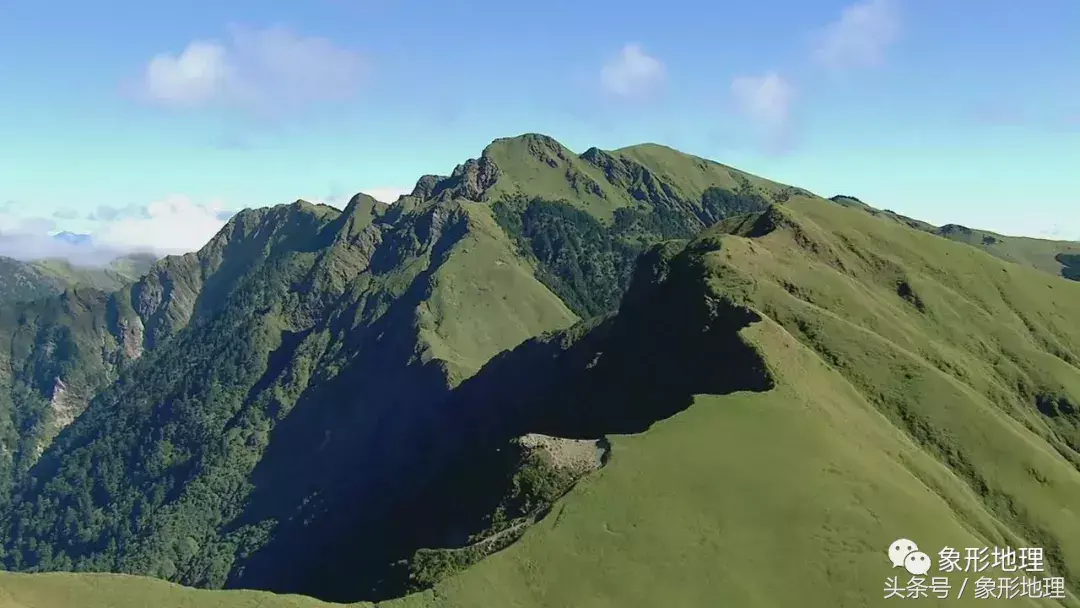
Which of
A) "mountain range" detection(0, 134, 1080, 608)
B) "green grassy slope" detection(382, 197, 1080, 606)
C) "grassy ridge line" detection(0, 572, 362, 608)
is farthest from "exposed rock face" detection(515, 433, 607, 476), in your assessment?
"grassy ridge line" detection(0, 572, 362, 608)

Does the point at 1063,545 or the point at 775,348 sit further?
the point at 775,348

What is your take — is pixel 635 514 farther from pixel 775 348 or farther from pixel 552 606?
pixel 775 348

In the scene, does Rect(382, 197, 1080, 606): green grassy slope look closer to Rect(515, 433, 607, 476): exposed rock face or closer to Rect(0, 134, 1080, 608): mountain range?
Rect(0, 134, 1080, 608): mountain range

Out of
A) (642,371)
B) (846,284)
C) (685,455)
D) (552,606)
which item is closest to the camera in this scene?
(552,606)

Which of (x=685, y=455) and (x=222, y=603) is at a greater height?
(x=685, y=455)

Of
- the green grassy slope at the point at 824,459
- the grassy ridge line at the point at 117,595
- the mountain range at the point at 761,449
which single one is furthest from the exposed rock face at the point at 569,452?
the grassy ridge line at the point at 117,595

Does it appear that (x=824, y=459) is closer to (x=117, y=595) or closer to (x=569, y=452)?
(x=569, y=452)

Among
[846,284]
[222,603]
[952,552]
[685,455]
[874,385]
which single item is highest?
[846,284]

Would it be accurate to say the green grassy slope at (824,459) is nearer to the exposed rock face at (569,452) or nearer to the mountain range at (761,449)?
the mountain range at (761,449)

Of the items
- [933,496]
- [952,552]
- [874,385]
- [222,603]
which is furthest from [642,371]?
[222,603]

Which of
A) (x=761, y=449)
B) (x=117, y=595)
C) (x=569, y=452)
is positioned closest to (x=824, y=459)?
(x=761, y=449)

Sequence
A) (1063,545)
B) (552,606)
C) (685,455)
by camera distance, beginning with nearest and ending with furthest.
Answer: (552,606)
(685,455)
(1063,545)
